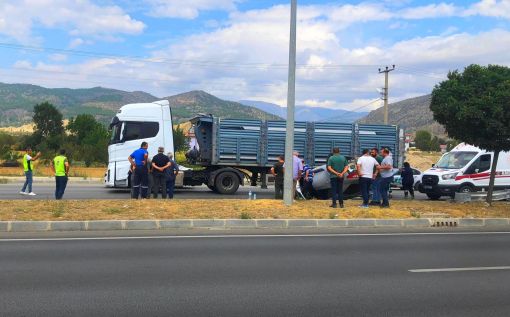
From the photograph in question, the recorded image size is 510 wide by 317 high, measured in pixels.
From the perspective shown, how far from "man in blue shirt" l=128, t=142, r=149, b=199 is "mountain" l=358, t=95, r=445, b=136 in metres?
109

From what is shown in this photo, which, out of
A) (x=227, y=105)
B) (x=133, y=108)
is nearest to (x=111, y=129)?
(x=133, y=108)

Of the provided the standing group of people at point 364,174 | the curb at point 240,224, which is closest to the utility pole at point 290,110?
the standing group of people at point 364,174

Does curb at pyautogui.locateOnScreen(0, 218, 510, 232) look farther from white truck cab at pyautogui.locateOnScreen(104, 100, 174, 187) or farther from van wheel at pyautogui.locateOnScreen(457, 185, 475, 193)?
white truck cab at pyautogui.locateOnScreen(104, 100, 174, 187)

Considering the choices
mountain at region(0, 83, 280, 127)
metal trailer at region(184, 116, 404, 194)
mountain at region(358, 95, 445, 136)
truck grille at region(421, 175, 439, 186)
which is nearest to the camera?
metal trailer at region(184, 116, 404, 194)

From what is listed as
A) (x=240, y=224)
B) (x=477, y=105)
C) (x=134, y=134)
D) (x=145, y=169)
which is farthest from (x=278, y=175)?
(x=477, y=105)

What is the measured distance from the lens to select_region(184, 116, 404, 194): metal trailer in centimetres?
1956

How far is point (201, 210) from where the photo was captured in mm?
13391

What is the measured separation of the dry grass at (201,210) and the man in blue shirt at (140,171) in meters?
1.50

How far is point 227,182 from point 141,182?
4.82 meters

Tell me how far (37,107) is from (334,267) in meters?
69.3

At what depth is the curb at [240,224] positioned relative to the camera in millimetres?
11209

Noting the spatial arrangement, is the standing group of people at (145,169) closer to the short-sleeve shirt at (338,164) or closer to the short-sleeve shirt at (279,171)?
the short-sleeve shirt at (279,171)

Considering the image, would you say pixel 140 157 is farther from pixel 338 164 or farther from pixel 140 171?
pixel 338 164

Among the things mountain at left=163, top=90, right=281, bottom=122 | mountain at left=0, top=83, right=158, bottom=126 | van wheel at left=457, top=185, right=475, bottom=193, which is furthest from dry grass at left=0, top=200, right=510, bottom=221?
mountain at left=0, top=83, right=158, bottom=126
